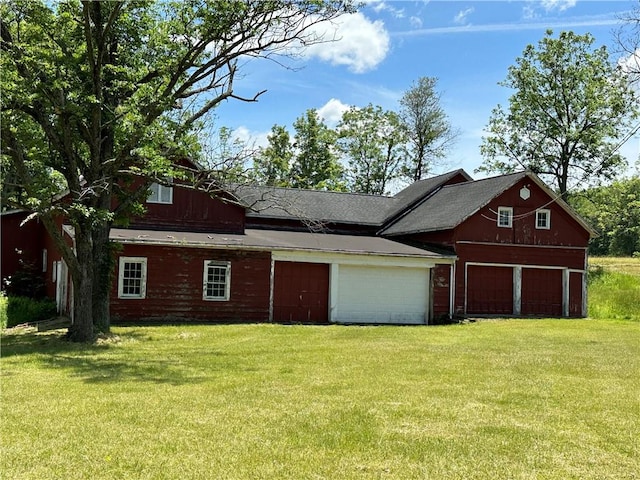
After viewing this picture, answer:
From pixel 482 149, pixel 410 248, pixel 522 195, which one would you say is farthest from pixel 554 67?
pixel 410 248

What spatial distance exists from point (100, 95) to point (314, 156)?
34.5 metres

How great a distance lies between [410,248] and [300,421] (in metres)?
17.7

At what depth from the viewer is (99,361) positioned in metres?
12.2

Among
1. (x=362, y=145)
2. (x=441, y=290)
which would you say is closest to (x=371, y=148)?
(x=362, y=145)

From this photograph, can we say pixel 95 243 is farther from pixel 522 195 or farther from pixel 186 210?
pixel 522 195

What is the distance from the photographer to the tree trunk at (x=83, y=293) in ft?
49.2

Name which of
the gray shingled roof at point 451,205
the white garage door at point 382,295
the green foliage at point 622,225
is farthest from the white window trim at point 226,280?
the green foliage at point 622,225

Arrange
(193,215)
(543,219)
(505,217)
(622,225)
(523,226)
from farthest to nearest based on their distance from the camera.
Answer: (622,225) → (543,219) → (523,226) → (505,217) → (193,215)

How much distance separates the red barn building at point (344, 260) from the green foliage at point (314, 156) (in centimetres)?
Answer: 1824

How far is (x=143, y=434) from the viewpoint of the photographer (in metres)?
6.61

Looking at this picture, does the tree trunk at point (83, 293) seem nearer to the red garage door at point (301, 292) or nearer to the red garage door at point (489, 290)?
Result: the red garage door at point (301, 292)

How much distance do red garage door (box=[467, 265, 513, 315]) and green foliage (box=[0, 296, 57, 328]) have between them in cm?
1605

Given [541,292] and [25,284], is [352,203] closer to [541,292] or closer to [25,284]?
[541,292]

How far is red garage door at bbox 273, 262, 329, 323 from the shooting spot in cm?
2189
